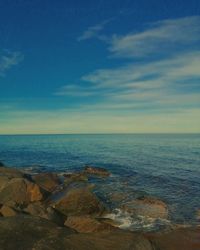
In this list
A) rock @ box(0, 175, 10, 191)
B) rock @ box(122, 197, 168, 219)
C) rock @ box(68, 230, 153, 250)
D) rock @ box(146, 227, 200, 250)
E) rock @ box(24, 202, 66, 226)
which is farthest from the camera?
rock @ box(0, 175, 10, 191)

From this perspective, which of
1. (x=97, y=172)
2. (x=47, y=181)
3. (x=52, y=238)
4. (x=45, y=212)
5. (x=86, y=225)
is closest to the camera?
(x=52, y=238)

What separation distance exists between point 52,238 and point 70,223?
19.0 feet

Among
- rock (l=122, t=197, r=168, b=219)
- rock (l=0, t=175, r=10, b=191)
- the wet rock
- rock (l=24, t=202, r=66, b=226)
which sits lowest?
rock (l=122, t=197, r=168, b=219)

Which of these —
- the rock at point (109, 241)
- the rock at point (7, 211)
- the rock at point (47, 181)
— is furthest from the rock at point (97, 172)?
the rock at point (109, 241)

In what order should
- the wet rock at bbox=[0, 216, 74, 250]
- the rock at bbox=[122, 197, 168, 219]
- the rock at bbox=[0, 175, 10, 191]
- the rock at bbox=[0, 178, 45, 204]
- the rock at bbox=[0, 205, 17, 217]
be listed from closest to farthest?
the wet rock at bbox=[0, 216, 74, 250], the rock at bbox=[0, 205, 17, 217], the rock at bbox=[122, 197, 168, 219], the rock at bbox=[0, 178, 45, 204], the rock at bbox=[0, 175, 10, 191]

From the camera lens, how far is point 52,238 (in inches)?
476

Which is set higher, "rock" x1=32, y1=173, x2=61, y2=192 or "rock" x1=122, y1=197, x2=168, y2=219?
"rock" x1=32, y1=173, x2=61, y2=192

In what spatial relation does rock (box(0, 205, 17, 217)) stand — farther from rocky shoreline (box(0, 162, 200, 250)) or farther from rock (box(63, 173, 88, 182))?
rock (box(63, 173, 88, 182))

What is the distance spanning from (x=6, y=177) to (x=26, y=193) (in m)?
3.64

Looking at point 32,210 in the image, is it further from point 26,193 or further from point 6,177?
point 6,177

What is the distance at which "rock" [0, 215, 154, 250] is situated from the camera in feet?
38.3

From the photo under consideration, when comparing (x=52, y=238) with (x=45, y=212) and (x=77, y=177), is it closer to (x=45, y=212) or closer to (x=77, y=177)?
(x=45, y=212)

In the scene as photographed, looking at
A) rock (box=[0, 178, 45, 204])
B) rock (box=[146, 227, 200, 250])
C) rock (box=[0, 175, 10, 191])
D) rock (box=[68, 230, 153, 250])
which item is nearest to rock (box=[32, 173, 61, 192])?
rock (box=[0, 175, 10, 191])

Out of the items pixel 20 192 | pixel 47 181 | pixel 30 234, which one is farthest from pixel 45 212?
pixel 47 181
